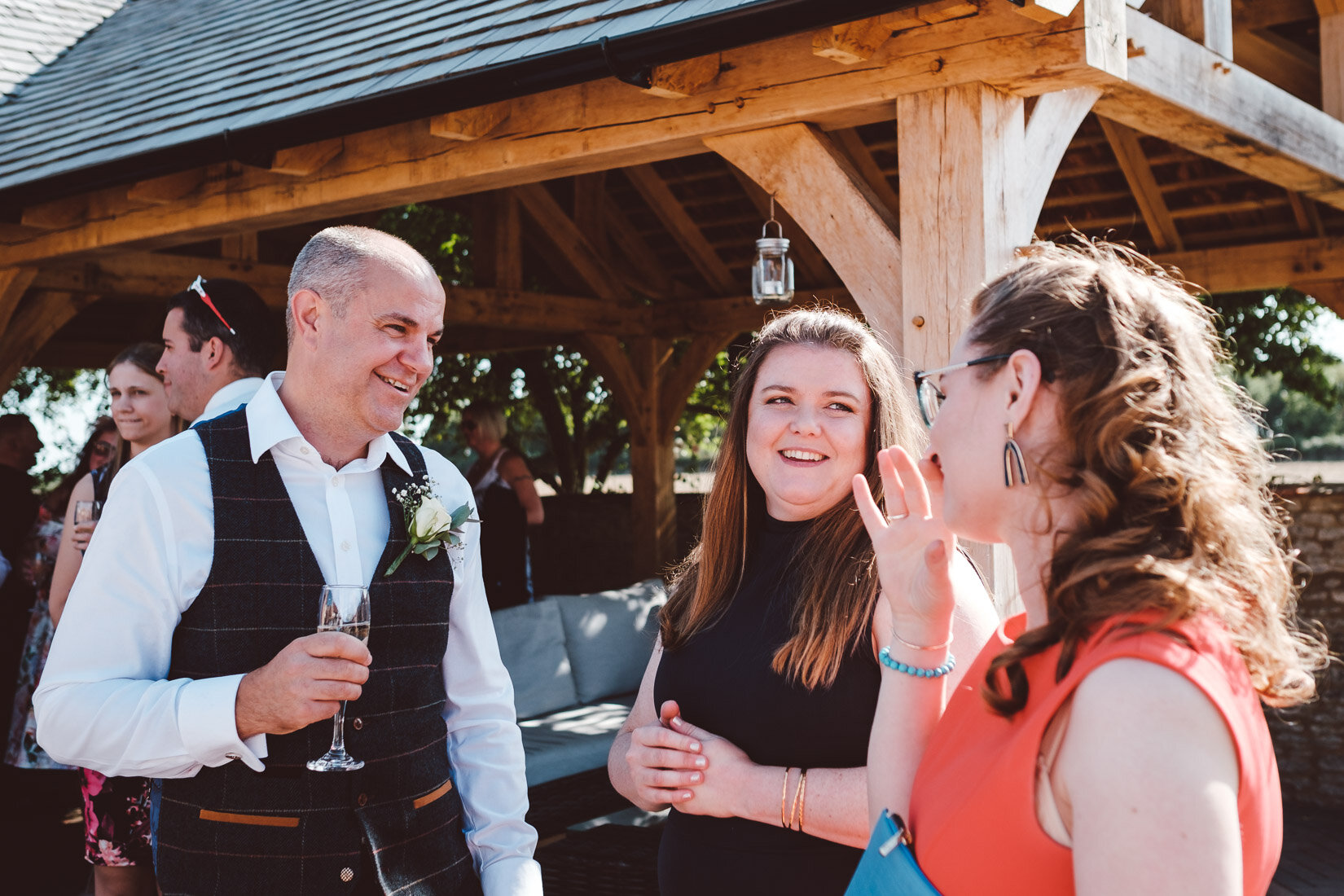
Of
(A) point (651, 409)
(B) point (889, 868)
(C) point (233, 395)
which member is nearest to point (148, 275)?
(A) point (651, 409)

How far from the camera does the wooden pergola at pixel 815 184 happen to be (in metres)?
3.18

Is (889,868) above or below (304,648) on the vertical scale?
below

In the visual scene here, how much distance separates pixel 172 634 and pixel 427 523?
0.46 metres

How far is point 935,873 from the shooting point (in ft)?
4.03

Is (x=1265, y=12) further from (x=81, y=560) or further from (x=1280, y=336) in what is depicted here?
(x=1280, y=336)

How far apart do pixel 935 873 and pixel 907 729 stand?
1.04ft

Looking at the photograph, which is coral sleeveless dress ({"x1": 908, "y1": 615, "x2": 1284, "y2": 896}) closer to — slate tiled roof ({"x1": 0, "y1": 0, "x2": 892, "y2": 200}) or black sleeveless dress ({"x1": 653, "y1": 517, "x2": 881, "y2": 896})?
black sleeveless dress ({"x1": 653, "y1": 517, "x2": 881, "y2": 896})

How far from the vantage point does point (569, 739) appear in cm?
575

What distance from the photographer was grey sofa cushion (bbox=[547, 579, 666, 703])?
6879 mm

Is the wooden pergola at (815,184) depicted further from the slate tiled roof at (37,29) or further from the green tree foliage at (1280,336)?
the green tree foliage at (1280,336)

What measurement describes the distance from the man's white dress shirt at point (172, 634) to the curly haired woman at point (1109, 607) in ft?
3.39

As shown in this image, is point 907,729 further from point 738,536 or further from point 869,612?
point 738,536

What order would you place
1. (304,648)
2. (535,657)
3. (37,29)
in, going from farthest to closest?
1. (37,29)
2. (535,657)
3. (304,648)

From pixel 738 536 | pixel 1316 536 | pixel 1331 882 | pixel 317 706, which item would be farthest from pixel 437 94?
pixel 1316 536
